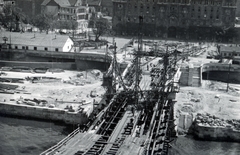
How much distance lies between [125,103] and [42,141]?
961 centimetres

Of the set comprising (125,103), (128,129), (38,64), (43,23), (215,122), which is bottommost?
(215,122)

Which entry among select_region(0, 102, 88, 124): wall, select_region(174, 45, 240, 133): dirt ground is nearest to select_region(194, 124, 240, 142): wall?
select_region(174, 45, 240, 133): dirt ground

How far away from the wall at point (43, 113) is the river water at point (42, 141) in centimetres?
80

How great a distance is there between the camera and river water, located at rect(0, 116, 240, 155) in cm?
3394

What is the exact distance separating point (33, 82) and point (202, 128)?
2489 cm

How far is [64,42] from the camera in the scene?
67.4 meters

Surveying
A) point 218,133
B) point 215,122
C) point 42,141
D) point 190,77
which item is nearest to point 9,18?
point 190,77

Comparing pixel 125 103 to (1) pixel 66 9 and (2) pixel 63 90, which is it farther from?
(1) pixel 66 9

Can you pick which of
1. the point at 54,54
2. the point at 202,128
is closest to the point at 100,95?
the point at 202,128

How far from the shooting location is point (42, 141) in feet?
117

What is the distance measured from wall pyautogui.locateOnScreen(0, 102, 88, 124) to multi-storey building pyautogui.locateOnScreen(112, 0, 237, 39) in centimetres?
5646

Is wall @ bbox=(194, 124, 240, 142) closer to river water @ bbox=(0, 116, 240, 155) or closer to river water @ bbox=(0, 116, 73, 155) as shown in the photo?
river water @ bbox=(0, 116, 240, 155)

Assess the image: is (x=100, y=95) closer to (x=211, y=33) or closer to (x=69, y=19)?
(x=211, y=33)

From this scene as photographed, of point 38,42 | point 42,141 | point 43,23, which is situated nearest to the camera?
point 42,141
